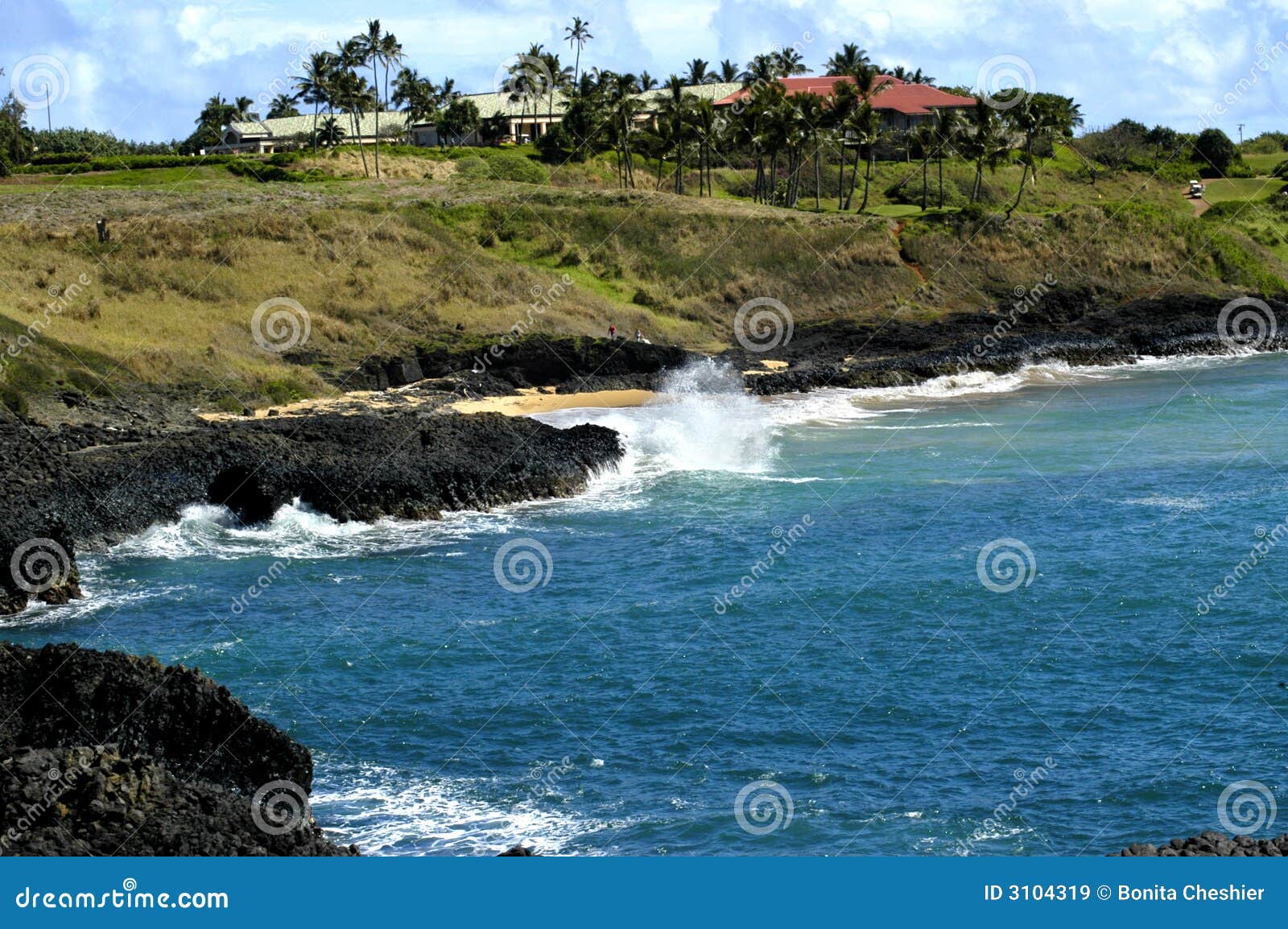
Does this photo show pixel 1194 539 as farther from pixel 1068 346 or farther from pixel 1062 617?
pixel 1068 346

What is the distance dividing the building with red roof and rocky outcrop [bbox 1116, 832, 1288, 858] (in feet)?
309

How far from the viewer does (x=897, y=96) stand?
113 meters

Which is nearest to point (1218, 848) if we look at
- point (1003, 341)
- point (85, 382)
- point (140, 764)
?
point (140, 764)

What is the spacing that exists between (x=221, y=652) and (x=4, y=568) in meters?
6.62

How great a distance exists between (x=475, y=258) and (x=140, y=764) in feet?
181

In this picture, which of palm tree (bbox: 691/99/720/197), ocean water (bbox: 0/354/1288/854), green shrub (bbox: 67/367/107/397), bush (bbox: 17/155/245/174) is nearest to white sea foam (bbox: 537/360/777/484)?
ocean water (bbox: 0/354/1288/854)

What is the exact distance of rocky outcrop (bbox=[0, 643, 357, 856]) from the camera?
17156 millimetres

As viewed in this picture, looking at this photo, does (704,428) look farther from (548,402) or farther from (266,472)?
(266,472)

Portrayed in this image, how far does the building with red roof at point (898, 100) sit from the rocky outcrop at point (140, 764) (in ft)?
300

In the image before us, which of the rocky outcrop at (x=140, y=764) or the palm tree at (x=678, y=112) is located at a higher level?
the palm tree at (x=678, y=112)

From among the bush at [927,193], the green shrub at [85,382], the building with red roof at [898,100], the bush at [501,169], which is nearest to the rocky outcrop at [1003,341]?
the bush at [927,193]

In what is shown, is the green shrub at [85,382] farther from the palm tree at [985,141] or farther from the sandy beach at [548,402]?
the palm tree at [985,141]

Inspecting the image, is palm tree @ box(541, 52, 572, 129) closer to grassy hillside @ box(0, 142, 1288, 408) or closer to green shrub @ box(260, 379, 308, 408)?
grassy hillside @ box(0, 142, 1288, 408)

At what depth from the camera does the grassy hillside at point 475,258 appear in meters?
53.5
